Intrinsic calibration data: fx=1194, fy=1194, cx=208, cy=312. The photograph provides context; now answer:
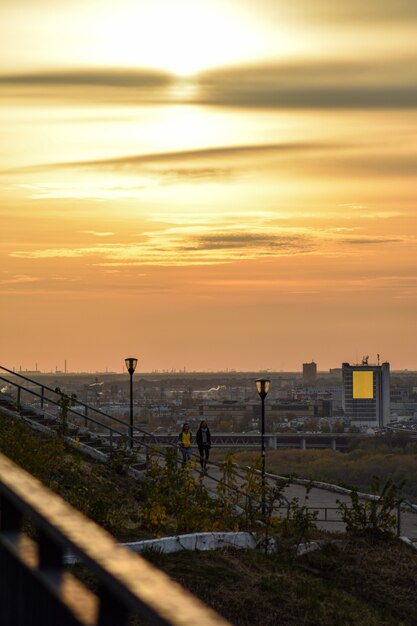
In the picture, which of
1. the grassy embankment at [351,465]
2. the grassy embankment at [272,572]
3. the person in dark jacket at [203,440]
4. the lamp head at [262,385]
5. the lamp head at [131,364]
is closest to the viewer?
the grassy embankment at [272,572]

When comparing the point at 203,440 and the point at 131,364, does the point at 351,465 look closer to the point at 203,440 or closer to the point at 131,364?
the point at 131,364

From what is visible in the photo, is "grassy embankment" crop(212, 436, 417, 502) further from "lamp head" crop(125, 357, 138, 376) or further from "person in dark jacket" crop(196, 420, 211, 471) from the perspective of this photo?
"person in dark jacket" crop(196, 420, 211, 471)

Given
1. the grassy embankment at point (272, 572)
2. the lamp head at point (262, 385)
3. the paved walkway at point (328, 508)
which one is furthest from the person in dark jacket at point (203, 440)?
the grassy embankment at point (272, 572)

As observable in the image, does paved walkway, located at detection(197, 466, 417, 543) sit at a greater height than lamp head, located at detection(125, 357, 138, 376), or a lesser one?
lesser

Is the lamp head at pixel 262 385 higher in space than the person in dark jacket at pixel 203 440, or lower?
higher

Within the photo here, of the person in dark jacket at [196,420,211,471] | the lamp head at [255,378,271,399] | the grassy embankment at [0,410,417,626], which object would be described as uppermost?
the lamp head at [255,378,271,399]

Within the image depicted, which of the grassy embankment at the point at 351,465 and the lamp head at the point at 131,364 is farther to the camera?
the grassy embankment at the point at 351,465

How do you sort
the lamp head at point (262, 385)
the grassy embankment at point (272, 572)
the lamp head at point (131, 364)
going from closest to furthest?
the grassy embankment at point (272, 572) → the lamp head at point (262, 385) → the lamp head at point (131, 364)

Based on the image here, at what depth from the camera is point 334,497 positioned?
1432 inches

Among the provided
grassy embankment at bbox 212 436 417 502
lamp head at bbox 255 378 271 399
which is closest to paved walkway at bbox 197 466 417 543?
lamp head at bbox 255 378 271 399

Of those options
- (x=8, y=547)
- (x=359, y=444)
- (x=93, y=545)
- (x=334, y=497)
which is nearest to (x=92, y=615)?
(x=93, y=545)

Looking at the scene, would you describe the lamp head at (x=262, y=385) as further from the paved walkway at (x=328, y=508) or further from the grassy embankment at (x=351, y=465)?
the grassy embankment at (x=351, y=465)

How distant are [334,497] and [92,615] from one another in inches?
1332

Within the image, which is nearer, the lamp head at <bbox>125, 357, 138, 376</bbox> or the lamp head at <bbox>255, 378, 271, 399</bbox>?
the lamp head at <bbox>255, 378, 271, 399</bbox>
